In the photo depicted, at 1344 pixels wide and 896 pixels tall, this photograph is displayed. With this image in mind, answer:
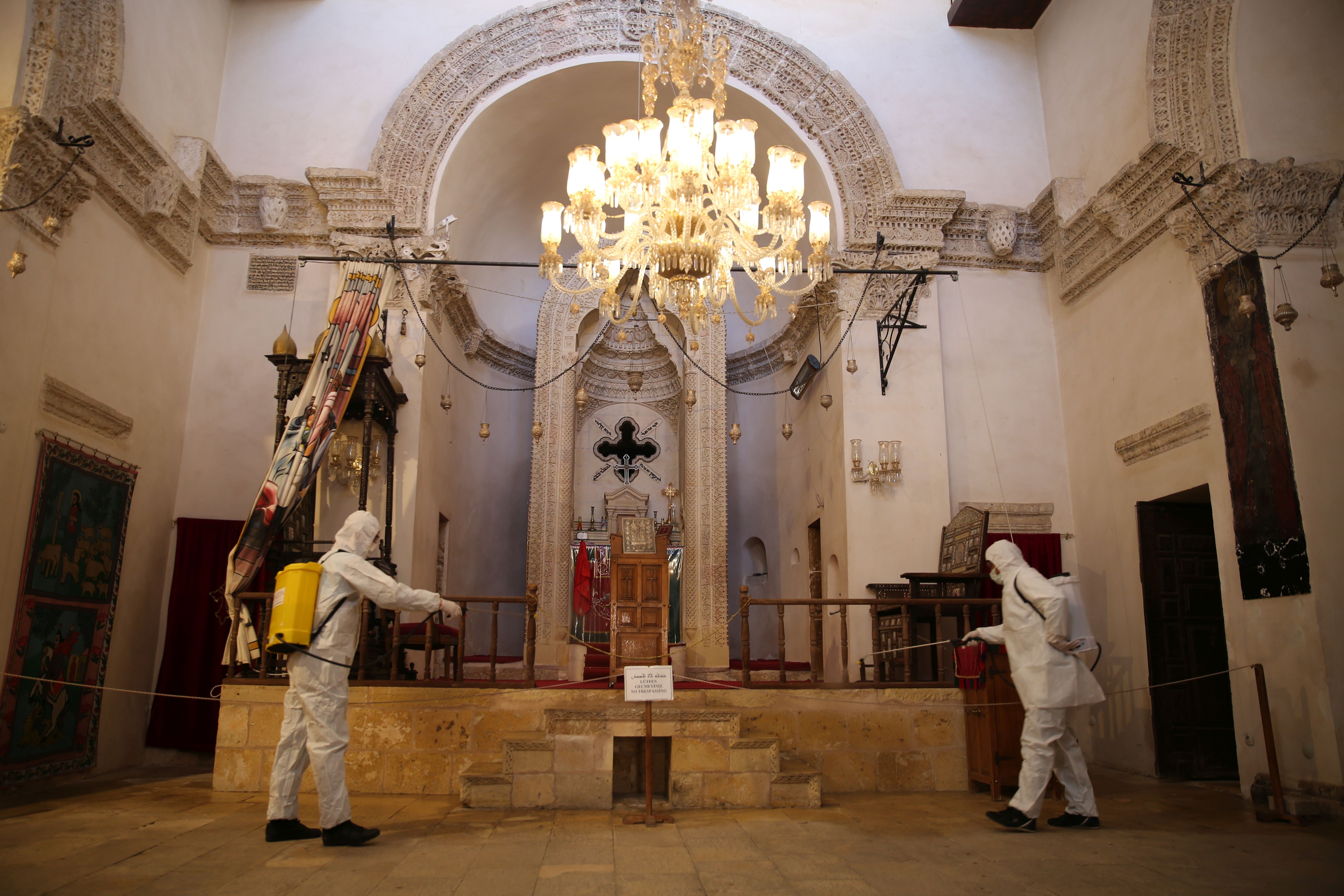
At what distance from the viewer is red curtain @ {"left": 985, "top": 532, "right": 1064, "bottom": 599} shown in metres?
8.27

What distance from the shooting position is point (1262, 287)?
607 cm

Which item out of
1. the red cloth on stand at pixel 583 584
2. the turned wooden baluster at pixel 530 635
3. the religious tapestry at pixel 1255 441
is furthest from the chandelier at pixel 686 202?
the red cloth on stand at pixel 583 584

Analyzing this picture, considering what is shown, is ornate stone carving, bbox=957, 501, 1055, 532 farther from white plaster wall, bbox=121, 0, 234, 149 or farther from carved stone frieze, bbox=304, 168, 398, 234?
white plaster wall, bbox=121, 0, 234, 149

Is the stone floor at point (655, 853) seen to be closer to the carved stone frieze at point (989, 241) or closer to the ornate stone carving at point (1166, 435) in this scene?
the ornate stone carving at point (1166, 435)

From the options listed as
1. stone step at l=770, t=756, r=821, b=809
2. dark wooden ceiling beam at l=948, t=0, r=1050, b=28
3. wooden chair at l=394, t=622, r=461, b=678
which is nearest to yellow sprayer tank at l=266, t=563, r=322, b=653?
wooden chair at l=394, t=622, r=461, b=678

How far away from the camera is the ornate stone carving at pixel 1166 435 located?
6.56 meters

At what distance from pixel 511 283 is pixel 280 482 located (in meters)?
5.92

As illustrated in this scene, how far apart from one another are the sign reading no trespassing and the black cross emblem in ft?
23.7

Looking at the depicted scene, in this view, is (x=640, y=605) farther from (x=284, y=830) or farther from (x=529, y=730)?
(x=284, y=830)

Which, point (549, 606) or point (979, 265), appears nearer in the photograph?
point (979, 265)

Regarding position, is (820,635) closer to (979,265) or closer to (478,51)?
(979,265)

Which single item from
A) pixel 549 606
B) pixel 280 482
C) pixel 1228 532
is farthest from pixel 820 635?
pixel 280 482

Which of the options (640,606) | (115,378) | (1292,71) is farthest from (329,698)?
(1292,71)

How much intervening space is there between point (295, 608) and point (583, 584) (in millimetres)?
6155
